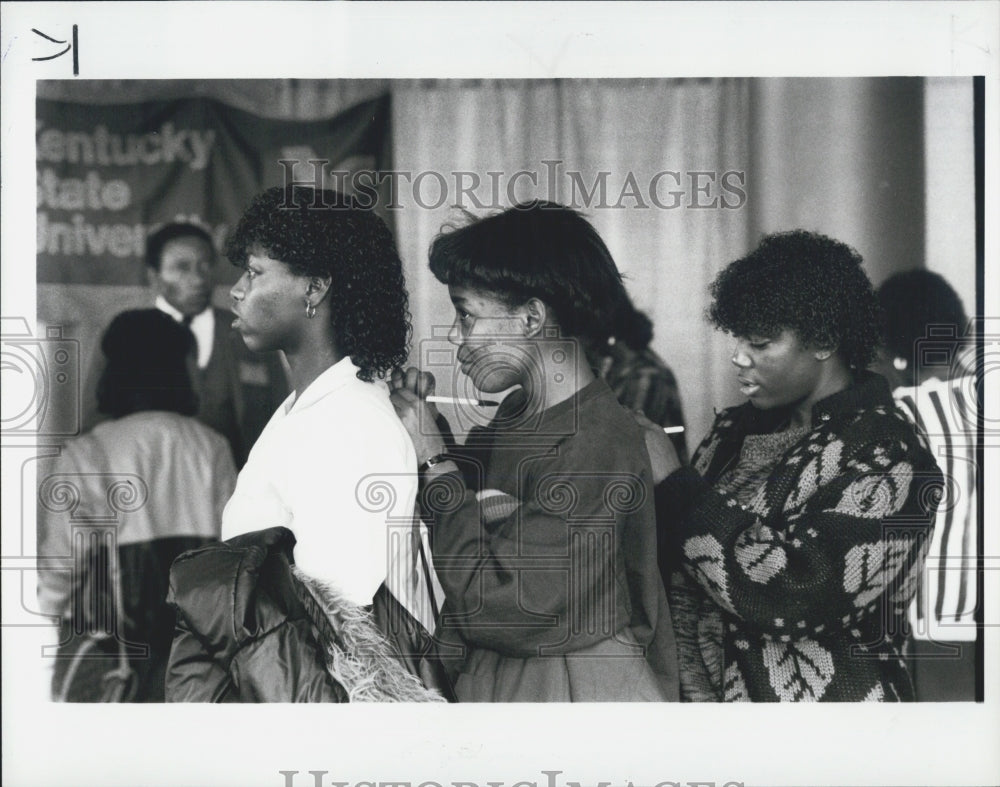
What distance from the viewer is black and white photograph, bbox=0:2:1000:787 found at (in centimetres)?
270

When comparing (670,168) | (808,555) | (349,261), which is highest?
(670,168)

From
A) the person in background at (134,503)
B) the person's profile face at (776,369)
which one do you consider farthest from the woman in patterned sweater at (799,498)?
the person in background at (134,503)

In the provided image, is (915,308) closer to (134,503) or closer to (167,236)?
(167,236)

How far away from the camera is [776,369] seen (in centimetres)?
271

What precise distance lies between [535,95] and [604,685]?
154 centimetres

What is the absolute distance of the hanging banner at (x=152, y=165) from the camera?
274cm

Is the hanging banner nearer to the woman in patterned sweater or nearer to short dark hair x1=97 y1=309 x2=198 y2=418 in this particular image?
short dark hair x1=97 y1=309 x2=198 y2=418

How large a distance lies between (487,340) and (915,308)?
Answer: 113cm

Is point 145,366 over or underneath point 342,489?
over

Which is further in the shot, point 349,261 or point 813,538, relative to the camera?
point 349,261

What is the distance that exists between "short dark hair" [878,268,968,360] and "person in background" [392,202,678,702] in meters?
0.72

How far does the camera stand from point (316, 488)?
2.71 metres

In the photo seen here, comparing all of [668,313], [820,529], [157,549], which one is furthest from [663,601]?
[157,549]

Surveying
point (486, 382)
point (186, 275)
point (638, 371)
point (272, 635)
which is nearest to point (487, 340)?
point (486, 382)
